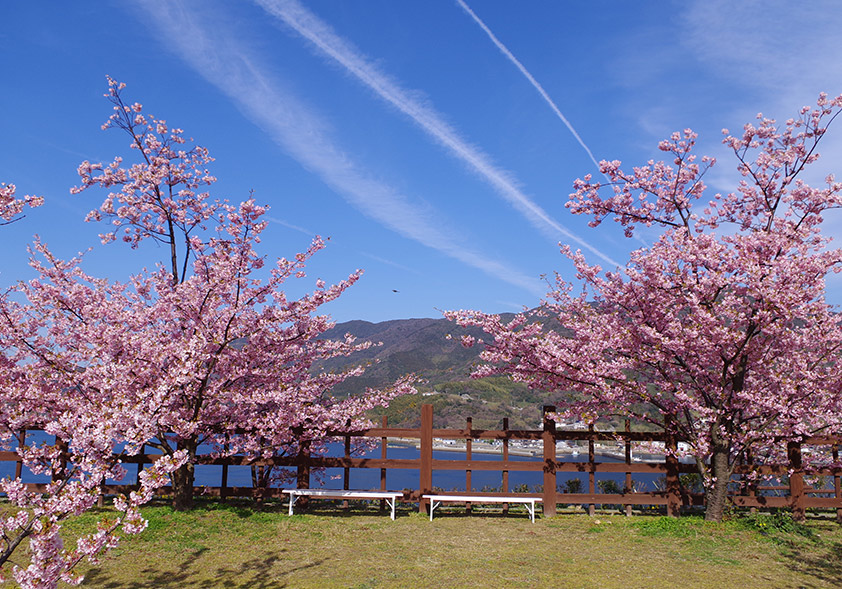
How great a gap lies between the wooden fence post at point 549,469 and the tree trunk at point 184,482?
7.22 metres

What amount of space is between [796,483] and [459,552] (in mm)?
7667

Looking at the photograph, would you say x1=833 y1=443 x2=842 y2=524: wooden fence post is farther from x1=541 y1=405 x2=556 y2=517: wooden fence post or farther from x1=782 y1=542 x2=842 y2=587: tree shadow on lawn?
x1=541 y1=405 x2=556 y2=517: wooden fence post

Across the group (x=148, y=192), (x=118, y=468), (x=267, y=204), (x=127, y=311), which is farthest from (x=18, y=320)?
(x=118, y=468)

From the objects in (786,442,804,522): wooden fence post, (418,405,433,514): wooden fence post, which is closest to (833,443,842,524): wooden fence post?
(786,442,804,522): wooden fence post

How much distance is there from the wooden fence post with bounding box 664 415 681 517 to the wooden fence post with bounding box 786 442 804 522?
2.21m

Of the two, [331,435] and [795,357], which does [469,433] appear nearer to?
[331,435]

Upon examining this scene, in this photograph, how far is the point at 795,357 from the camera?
11.2m

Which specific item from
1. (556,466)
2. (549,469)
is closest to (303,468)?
(549,469)

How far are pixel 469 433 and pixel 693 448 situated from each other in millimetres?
4460

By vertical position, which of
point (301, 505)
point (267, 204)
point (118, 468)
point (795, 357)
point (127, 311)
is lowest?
point (301, 505)

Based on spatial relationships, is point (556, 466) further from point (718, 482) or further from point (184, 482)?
point (184, 482)

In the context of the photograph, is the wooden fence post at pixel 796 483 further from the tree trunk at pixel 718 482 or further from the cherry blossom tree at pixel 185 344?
the cherry blossom tree at pixel 185 344

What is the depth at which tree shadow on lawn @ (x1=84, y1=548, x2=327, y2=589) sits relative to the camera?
24.2 ft

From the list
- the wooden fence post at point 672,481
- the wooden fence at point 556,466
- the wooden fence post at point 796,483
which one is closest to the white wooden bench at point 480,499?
the wooden fence at point 556,466
